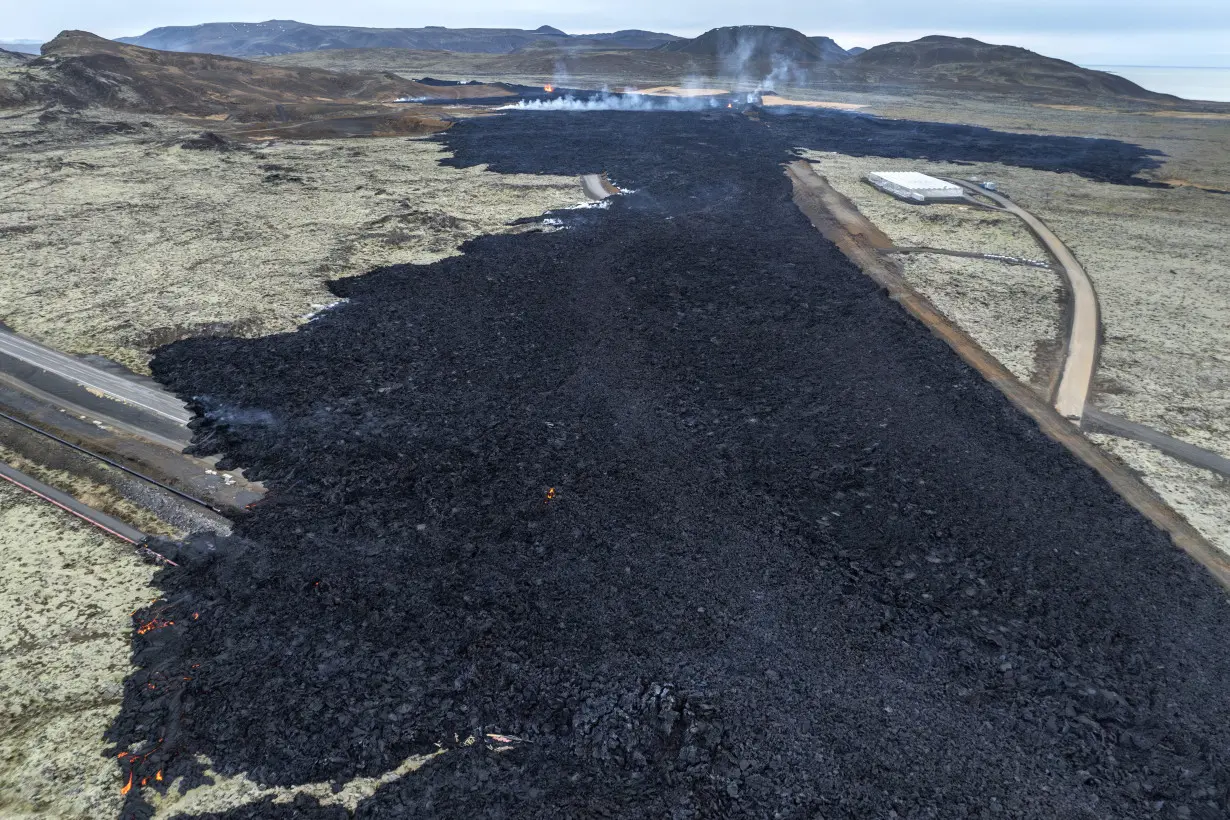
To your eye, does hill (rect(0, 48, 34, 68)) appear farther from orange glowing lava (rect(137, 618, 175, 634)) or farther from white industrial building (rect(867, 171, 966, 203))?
orange glowing lava (rect(137, 618, 175, 634))

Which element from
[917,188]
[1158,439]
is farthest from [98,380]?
[917,188]

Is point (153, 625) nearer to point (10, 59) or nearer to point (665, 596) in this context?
point (665, 596)

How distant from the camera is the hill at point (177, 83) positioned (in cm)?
4512

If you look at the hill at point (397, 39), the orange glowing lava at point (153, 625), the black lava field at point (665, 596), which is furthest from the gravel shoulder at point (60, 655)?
the hill at point (397, 39)

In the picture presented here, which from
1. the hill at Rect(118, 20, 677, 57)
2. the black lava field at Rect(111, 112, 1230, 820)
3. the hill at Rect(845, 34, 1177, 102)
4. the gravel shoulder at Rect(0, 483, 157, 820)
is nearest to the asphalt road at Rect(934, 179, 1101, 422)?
the black lava field at Rect(111, 112, 1230, 820)

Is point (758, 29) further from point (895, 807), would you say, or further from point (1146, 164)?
point (895, 807)

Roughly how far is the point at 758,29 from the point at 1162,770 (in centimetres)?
13003

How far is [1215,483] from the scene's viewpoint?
442 inches

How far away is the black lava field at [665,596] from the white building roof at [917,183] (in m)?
16.7

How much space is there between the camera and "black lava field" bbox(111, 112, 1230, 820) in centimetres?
641

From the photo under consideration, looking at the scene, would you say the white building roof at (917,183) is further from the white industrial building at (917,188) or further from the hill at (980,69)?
the hill at (980,69)

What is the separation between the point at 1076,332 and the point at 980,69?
9658 centimetres

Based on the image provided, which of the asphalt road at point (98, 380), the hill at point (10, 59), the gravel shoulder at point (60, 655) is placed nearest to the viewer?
the gravel shoulder at point (60, 655)

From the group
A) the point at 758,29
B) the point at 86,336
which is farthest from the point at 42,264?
the point at 758,29
